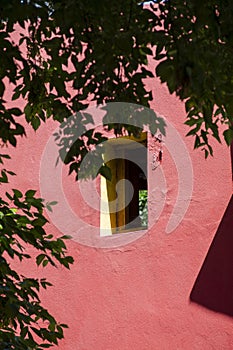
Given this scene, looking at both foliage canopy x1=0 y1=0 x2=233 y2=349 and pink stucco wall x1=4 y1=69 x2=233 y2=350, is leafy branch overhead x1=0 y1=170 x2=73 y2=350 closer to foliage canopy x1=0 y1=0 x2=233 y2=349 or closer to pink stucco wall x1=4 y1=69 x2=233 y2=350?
foliage canopy x1=0 y1=0 x2=233 y2=349

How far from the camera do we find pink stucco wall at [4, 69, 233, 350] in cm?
529

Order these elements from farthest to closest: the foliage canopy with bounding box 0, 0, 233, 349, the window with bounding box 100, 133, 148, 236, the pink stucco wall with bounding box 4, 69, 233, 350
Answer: the window with bounding box 100, 133, 148, 236
the pink stucco wall with bounding box 4, 69, 233, 350
the foliage canopy with bounding box 0, 0, 233, 349

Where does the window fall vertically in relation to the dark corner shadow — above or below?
above

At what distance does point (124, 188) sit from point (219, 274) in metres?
1.40

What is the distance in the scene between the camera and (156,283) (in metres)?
5.48

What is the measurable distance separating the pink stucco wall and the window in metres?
0.36

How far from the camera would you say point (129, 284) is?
5.62m

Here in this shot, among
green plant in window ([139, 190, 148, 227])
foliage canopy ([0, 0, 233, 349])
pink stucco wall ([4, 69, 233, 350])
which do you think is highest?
foliage canopy ([0, 0, 233, 349])

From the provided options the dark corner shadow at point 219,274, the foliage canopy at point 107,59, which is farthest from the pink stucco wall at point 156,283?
the foliage canopy at point 107,59

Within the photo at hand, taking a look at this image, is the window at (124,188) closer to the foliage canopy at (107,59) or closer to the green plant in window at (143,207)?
the green plant in window at (143,207)

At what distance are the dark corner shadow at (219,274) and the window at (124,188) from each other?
2.72 feet

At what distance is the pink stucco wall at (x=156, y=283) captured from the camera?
17.4 feet

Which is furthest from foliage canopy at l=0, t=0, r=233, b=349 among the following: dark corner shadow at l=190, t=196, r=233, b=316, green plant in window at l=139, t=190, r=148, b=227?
green plant in window at l=139, t=190, r=148, b=227

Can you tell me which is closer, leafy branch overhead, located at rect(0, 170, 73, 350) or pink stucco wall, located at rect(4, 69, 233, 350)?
leafy branch overhead, located at rect(0, 170, 73, 350)
